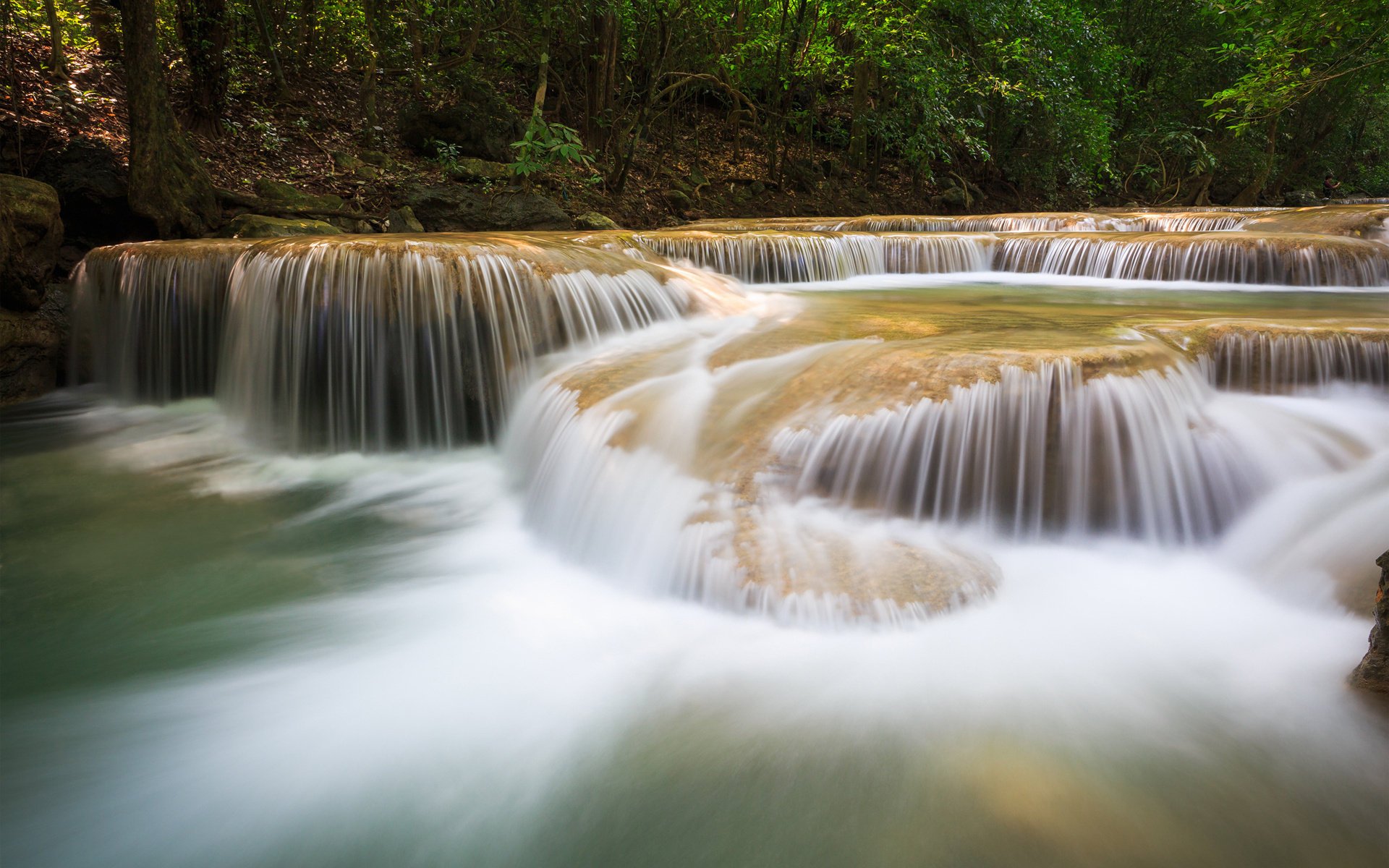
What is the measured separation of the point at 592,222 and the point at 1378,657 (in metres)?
11.1

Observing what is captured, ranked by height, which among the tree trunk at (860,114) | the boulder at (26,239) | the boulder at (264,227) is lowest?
the boulder at (26,239)

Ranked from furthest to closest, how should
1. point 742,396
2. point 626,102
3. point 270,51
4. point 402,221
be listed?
point 626,102, point 270,51, point 402,221, point 742,396

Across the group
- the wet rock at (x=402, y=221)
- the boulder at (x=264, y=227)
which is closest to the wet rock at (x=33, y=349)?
the boulder at (x=264, y=227)

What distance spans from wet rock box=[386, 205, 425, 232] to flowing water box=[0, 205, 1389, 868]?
13.8 ft

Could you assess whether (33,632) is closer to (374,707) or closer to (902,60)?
(374,707)

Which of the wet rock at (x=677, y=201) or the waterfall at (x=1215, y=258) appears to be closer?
the waterfall at (x=1215, y=258)

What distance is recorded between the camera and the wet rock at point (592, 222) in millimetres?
11547

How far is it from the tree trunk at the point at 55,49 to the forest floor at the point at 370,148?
0.46 ft

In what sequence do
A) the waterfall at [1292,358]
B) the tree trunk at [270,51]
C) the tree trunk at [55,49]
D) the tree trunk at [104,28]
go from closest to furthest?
the waterfall at [1292,358] < the tree trunk at [55,49] < the tree trunk at [104,28] < the tree trunk at [270,51]

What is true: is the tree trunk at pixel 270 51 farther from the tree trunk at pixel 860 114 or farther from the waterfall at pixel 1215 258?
the waterfall at pixel 1215 258

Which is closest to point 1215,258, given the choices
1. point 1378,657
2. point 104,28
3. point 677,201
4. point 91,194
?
point 1378,657

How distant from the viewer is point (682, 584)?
2846 mm

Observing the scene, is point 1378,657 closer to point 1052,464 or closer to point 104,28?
point 1052,464

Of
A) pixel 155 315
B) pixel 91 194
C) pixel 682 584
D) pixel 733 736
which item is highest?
pixel 91 194
